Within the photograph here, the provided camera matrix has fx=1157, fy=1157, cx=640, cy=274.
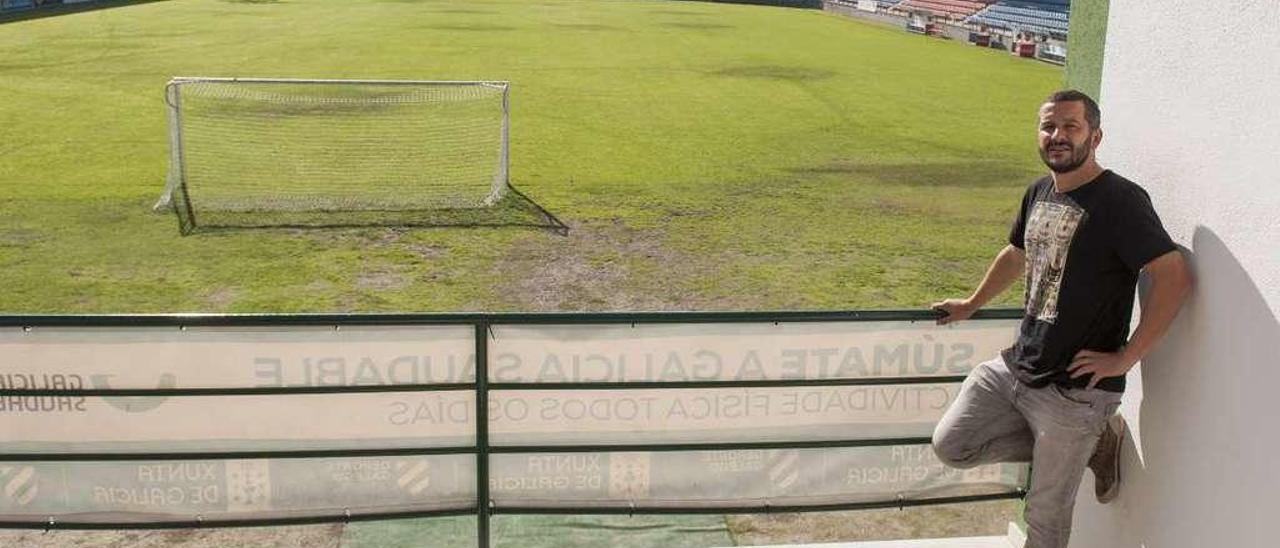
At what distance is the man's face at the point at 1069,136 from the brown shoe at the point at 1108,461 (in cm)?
114

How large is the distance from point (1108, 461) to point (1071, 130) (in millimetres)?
1368

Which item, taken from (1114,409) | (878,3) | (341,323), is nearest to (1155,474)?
(1114,409)

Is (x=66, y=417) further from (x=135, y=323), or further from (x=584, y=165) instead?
(x=584, y=165)

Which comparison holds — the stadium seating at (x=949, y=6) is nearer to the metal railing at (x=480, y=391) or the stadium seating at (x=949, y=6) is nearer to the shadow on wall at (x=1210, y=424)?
the metal railing at (x=480, y=391)

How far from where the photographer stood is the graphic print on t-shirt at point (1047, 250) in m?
3.94

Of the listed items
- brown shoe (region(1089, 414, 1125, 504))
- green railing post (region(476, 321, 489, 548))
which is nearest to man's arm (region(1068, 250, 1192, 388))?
brown shoe (region(1089, 414, 1125, 504))

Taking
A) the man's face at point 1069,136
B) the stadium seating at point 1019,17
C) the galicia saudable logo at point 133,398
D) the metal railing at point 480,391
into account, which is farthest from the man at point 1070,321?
the stadium seating at point 1019,17

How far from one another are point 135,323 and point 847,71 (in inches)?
1014

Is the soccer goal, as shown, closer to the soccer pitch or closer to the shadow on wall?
the soccer pitch

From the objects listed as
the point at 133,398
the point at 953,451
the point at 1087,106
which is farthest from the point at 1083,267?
the point at 133,398

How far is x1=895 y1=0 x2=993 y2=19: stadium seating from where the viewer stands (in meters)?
53.5

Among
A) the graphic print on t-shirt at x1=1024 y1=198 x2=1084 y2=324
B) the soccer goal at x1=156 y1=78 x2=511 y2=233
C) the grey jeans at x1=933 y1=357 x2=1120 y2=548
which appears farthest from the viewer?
the soccer goal at x1=156 y1=78 x2=511 y2=233

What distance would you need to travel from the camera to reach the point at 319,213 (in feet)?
44.9

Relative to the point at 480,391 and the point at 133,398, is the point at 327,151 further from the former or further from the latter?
the point at 480,391
